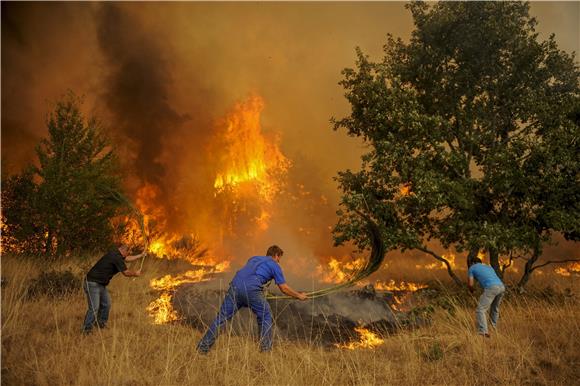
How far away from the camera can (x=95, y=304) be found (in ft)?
27.8

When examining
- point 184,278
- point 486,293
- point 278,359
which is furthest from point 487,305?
point 184,278

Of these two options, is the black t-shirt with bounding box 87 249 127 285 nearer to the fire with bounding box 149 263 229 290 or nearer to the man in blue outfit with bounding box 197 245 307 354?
the man in blue outfit with bounding box 197 245 307 354

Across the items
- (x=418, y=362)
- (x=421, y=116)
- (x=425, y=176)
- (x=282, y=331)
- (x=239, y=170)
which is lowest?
(x=418, y=362)

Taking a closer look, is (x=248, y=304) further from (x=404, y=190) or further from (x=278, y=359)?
(x=404, y=190)

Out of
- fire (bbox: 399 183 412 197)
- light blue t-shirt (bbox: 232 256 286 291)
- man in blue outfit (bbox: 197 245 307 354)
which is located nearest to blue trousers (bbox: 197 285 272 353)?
man in blue outfit (bbox: 197 245 307 354)

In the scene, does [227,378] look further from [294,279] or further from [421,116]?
[294,279]

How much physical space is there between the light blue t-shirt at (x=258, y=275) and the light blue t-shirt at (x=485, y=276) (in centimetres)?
487

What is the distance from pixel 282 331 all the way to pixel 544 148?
9.21 meters

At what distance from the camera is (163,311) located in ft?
37.2

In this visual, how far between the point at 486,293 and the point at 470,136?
7.17 metres

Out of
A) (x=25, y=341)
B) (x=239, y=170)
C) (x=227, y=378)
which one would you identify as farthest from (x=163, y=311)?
(x=239, y=170)

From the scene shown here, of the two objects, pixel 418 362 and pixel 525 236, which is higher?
pixel 525 236

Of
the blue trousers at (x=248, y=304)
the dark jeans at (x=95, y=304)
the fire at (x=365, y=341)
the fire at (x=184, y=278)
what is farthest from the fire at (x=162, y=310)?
the fire at (x=365, y=341)

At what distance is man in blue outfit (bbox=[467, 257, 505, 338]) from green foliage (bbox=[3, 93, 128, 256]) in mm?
14463
